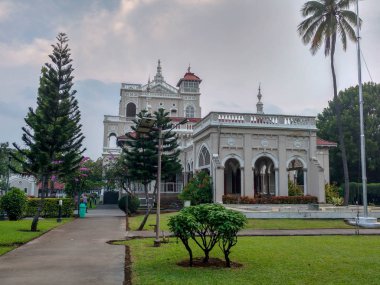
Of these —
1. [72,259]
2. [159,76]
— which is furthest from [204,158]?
[159,76]

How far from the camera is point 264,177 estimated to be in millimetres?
29406

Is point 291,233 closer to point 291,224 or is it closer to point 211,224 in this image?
point 291,224

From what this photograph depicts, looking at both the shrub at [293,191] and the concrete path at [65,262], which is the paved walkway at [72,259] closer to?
the concrete path at [65,262]

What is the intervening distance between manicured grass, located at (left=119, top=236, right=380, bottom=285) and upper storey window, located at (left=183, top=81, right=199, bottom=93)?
121 ft

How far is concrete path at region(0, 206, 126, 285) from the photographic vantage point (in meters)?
7.50

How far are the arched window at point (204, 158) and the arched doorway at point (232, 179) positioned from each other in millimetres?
1725

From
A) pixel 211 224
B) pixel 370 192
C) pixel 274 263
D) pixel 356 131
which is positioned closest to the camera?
pixel 211 224

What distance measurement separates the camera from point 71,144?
20.1 m

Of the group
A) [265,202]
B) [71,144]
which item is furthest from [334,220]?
[71,144]

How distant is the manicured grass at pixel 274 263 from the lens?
7.25m

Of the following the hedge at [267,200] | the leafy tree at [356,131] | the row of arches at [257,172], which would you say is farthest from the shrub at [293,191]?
the leafy tree at [356,131]

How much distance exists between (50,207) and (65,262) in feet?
54.6

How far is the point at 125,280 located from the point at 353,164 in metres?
37.7

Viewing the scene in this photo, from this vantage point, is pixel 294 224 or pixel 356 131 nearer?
pixel 294 224
